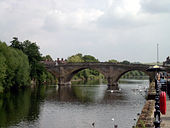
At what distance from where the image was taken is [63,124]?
3103 cm

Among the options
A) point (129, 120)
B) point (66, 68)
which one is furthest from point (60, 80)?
point (129, 120)

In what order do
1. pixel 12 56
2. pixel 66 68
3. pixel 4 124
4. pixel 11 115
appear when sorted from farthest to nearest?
pixel 66 68 → pixel 12 56 → pixel 11 115 → pixel 4 124

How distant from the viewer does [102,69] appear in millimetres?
93188

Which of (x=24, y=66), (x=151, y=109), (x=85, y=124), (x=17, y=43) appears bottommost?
(x=85, y=124)

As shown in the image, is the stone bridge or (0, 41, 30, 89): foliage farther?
the stone bridge

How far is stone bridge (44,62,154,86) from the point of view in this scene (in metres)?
89.4

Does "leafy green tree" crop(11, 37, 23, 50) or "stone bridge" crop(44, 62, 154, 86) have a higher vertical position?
"leafy green tree" crop(11, 37, 23, 50)

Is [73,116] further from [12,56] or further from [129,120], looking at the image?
[12,56]

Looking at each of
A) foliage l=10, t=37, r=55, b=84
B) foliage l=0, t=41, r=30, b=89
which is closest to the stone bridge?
foliage l=10, t=37, r=55, b=84

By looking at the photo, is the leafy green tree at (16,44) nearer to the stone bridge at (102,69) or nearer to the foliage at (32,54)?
the foliage at (32,54)

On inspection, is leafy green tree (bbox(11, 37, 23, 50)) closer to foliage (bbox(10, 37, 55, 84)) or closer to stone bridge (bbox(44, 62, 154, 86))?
foliage (bbox(10, 37, 55, 84))

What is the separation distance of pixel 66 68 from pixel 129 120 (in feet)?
217

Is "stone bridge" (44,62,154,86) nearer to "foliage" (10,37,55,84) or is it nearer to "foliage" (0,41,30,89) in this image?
"foliage" (10,37,55,84)

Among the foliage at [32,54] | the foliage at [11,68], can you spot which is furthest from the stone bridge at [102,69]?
the foliage at [11,68]
